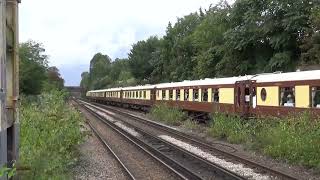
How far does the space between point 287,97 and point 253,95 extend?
3643 mm

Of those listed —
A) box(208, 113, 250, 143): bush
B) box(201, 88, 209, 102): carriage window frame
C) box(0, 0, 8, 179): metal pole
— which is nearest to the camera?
box(0, 0, 8, 179): metal pole

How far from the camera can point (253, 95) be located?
79.6 ft

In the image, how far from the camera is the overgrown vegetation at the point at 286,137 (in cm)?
1488

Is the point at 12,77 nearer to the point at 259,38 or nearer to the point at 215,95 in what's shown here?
the point at 215,95

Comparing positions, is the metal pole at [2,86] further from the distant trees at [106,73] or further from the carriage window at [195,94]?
the distant trees at [106,73]

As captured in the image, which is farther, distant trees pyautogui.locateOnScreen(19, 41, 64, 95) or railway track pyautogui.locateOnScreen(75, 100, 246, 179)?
distant trees pyautogui.locateOnScreen(19, 41, 64, 95)

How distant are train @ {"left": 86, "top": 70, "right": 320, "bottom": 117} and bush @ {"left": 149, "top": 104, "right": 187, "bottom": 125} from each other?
0.59 metres

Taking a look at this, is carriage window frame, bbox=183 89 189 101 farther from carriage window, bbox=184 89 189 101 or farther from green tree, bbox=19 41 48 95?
green tree, bbox=19 41 48 95

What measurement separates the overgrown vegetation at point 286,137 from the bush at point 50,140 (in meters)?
6.15

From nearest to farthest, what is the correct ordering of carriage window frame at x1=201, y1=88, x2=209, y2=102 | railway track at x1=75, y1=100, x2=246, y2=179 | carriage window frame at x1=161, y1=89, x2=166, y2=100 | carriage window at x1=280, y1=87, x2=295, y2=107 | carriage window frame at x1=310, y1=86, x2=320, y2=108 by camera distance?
1. railway track at x1=75, y1=100, x2=246, y2=179
2. carriage window frame at x1=310, y1=86, x2=320, y2=108
3. carriage window at x1=280, y1=87, x2=295, y2=107
4. carriage window frame at x1=201, y1=88, x2=209, y2=102
5. carriage window frame at x1=161, y1=89, x2=166, y2=100

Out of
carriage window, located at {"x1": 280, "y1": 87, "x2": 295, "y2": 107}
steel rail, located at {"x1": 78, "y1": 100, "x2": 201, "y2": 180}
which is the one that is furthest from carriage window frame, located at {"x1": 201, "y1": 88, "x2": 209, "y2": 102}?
carriage window, located at {"x1": 280, "y1": 87, "x2": 295, "y2": 107}

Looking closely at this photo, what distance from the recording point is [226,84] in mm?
27656

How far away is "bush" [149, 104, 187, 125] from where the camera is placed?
114ft

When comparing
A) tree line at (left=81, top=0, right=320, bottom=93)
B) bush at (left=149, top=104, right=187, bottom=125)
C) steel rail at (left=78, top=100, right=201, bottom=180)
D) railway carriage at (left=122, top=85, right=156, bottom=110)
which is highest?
tree line at (left=81, top=0, right=320, bottom=93)
